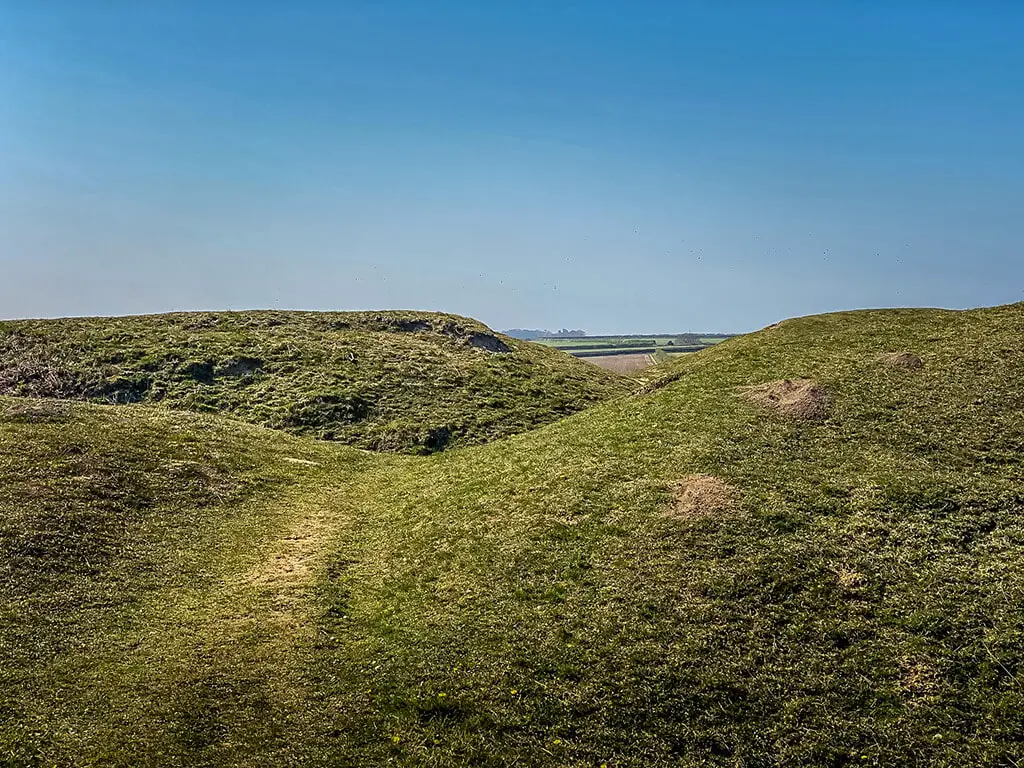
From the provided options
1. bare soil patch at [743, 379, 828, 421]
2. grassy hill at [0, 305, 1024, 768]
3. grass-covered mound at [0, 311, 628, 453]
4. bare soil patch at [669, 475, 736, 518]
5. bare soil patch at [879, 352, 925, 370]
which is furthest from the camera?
grass-covered mound at [0, 311, 628, 453]

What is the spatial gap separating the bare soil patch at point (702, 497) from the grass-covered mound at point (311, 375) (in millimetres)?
22689

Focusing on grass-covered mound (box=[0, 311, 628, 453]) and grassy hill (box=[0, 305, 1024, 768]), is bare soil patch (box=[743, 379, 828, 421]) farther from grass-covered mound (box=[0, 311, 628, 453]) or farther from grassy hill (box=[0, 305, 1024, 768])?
grass-covered mound (box=[0, 311, 628, 453])

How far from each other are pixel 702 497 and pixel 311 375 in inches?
1641

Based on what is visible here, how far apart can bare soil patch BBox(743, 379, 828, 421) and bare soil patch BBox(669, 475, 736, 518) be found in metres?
8.39

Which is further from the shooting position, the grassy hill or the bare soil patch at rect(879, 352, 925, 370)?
the bare soil patch at rect(879, 352, 925, 370)

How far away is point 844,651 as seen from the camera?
20.2m

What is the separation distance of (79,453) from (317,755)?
2556cm

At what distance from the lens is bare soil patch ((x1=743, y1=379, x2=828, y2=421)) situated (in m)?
35.4

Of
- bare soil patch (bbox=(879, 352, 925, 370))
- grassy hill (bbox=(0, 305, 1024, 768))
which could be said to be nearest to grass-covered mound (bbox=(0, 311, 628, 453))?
grassy hill (bbox=(0, 305, 1024, 768))

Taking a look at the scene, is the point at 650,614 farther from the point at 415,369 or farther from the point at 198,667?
the point at 415,369

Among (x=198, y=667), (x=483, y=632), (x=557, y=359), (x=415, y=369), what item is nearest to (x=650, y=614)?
(x=483, y=632)

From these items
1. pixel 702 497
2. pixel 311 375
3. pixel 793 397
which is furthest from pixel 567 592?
pixel 311 375

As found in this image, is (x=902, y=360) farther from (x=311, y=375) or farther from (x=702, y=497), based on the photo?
(x=311, y=375)

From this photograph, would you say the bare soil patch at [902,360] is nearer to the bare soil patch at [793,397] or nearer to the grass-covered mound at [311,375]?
the bare soil patch at [793,397]
